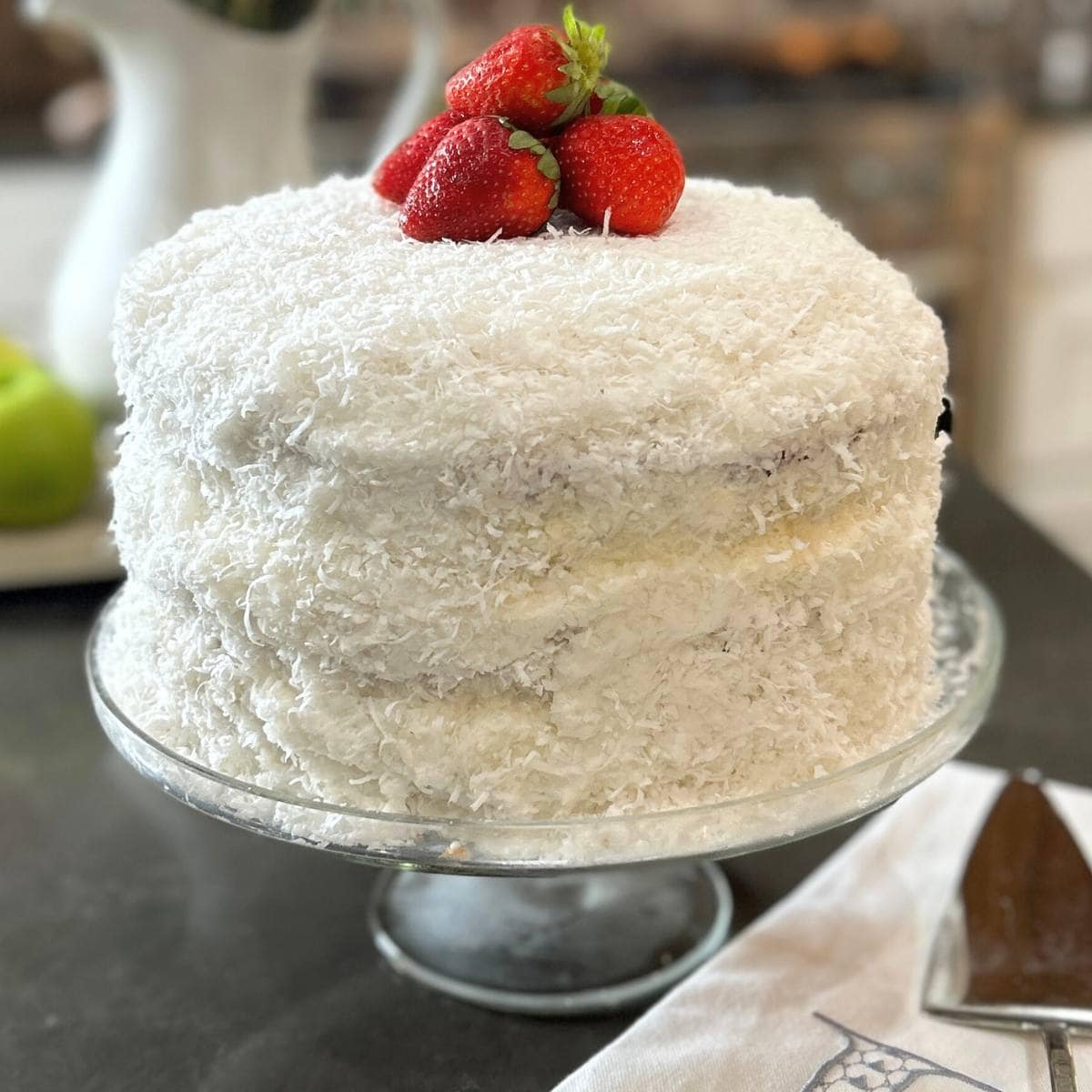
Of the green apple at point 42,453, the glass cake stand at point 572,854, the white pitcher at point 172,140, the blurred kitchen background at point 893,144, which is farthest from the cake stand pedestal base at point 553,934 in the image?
the blurred kitchen background at point 893,144

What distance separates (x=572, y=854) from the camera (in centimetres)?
75

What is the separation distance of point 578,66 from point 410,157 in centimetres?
13

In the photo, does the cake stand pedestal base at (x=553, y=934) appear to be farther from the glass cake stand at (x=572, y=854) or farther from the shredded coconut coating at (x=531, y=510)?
the shredded coconut coating at (x=531, y=510)

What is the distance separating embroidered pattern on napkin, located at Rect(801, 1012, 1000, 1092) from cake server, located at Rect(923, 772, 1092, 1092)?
0.07 meters

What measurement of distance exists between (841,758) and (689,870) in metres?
0.28

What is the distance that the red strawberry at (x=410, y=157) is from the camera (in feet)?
3.02

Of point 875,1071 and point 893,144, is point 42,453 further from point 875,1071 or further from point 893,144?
point 893,144

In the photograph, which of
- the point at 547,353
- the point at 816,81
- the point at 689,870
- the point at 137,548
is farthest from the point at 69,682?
the point at 816,81

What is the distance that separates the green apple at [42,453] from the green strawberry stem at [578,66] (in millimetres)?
797

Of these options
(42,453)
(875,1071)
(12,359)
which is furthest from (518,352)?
(12,359)

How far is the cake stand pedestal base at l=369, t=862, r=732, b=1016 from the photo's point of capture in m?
0.94

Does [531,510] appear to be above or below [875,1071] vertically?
above

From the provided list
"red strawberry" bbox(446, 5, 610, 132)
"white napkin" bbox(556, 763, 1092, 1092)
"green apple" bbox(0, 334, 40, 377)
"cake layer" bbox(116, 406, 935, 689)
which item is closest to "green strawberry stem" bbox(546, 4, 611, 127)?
"red strawberry" bbox(446, 5, 610, 132)

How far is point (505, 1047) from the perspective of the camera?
878 millimetres
